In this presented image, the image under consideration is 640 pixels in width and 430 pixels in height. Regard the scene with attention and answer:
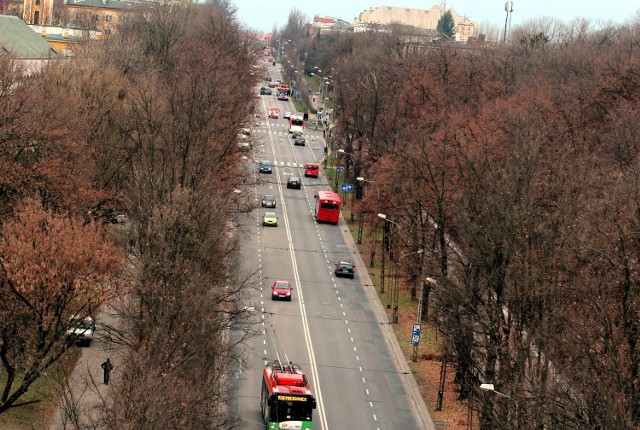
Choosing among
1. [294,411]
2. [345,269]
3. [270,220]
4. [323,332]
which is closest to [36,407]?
[294,411]

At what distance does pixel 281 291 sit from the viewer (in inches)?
2874

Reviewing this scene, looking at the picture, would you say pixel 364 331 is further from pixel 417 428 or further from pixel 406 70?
pixel 406 70

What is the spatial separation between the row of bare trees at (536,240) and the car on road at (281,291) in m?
7.17

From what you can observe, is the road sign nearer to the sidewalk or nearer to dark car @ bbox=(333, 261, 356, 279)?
the sidewalk

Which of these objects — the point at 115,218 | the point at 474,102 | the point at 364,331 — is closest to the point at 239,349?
the point at 364,331

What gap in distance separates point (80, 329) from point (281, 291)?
69.6 ft

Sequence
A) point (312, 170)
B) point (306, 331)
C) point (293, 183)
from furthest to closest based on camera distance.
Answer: point (312, 170) → point (293, 183) → point (306, 331)

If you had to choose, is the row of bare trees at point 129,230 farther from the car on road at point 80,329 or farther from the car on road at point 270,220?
the car on road at point 270,220

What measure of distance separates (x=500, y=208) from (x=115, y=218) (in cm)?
2856

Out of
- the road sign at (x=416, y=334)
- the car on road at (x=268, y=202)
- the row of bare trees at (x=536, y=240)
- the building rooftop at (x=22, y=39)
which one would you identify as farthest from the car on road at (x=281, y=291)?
the building rooftop at (x=22, y=39)

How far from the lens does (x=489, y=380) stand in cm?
4994

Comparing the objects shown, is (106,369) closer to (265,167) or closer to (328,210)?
(328,210)

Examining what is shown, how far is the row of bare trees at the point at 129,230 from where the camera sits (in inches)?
1747

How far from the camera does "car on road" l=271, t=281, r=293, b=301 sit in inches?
2872
